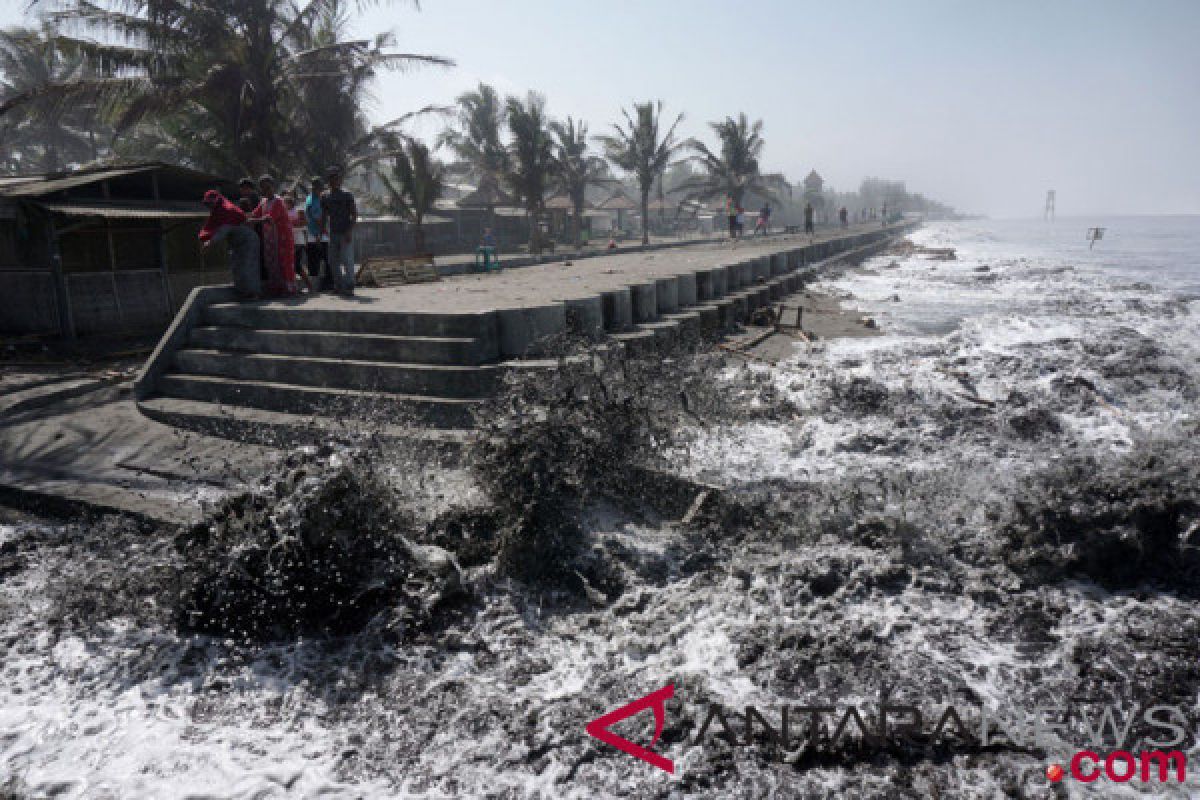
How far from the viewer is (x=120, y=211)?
11.0 m

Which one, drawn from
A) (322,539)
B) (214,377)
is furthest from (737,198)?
(322,539)

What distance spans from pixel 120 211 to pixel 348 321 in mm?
6068

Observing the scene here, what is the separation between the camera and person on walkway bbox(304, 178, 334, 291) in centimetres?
1005

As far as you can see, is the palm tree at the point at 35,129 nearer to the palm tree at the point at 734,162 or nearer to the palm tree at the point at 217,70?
the palm tree at the point at 217,70

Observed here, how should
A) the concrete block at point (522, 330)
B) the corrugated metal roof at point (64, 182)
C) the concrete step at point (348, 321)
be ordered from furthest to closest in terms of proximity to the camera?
the corrugated metal roof at point (64, 182) < the concrete block at point (522, 330) < the concrete step at point (348, 321)

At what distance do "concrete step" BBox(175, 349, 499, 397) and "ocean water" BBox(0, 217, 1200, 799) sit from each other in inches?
48.5

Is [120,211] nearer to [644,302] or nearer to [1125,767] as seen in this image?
[644,302]

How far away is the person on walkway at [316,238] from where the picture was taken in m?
10.0

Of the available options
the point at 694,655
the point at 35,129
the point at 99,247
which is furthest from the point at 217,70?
the point at 35,129

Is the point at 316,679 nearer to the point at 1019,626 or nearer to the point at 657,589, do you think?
the point at 657,589

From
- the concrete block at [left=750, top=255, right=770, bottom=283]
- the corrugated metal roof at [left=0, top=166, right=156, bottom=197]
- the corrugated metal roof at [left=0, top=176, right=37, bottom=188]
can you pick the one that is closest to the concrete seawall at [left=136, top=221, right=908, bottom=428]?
the corrugated metal roof at [left=0, top=166, right=156, bottom=197]

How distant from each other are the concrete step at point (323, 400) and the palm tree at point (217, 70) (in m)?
9.08

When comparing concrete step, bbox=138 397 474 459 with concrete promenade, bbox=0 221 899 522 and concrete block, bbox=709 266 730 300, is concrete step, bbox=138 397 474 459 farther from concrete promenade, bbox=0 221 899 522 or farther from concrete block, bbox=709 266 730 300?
concrete block, bbox=709 266 730 300

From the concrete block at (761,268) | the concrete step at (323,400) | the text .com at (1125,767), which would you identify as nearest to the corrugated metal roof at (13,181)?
the concrete step at (323,400)
